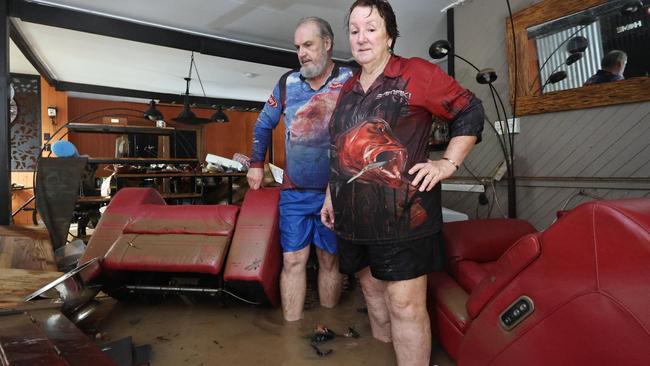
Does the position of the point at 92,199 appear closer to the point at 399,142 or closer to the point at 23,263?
the point at 23,263

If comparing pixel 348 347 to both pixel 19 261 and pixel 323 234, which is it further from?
pixel 19 261

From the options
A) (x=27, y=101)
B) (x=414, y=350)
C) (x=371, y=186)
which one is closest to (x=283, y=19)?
(x=371, y=186)

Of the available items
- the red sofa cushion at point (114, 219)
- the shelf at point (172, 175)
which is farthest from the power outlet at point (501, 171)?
the shelf at point (172, 175)

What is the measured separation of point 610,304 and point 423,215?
51 centimetres

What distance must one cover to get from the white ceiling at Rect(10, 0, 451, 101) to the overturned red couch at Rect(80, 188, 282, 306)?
2560 millimetres

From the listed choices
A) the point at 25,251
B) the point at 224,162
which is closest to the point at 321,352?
the point at 25,251

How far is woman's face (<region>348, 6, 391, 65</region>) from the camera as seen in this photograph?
1.18 m

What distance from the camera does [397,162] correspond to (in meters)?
1.12

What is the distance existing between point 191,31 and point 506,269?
4592 mm

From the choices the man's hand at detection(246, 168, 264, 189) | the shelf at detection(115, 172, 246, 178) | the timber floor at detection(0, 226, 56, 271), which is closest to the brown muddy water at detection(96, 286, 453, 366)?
the timber floor at detection(0, 226, 56, 271)

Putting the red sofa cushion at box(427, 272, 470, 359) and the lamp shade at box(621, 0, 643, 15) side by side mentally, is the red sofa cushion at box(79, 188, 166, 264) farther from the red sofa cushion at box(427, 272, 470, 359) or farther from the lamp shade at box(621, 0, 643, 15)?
the lamp shade at box(621, 0, 643, 15)

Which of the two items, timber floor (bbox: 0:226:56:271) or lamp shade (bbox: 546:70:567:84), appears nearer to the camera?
timber floor (bbox: 0:226:56:271)

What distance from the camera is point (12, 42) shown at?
4.89m

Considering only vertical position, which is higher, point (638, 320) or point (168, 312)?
point (638, 320)
